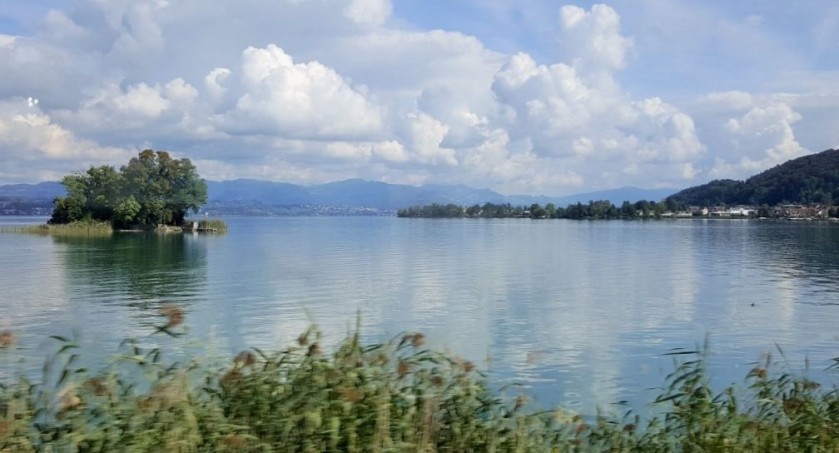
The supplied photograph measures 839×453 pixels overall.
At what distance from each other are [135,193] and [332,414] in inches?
3628

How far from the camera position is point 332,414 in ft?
17.3

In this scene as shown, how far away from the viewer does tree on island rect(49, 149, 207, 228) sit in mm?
90312

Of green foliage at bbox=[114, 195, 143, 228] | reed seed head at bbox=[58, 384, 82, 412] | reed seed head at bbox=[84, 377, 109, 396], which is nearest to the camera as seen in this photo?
reed seed head at bbox=[58, 384, 82, 412]

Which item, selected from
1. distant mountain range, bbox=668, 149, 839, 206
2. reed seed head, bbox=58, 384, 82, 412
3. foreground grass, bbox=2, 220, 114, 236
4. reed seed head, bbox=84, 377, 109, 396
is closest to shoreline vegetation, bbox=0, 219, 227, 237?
foreground grass, bbox=2, 220, 114, 236

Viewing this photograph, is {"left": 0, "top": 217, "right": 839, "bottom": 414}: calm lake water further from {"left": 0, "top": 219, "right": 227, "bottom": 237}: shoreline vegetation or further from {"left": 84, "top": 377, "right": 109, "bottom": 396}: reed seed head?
{"left": 0, "top": 219, "right": 227, "bottom": 237}: shoreline vegetation

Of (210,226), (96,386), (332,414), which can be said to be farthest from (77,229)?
(332,414)

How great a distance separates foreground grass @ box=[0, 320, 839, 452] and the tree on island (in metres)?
89.1

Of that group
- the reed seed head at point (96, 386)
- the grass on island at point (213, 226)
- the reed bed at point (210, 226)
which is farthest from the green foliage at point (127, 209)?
the reed seed head at point (96, 386)

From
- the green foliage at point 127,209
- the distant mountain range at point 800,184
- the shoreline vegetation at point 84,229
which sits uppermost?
the distant mountain range at point 800,184

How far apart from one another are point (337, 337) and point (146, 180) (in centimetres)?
7986

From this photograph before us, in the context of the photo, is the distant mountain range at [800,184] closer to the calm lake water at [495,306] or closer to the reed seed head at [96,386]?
the calm lake water at [495,306]

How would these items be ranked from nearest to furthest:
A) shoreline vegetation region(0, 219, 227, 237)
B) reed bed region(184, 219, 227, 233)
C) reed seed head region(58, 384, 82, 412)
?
reed seed head region(58, 384, 82, 412)
shoreline vegetation region(0, 219, 227, 237)
reed bed region(184, 219, 227, 233)

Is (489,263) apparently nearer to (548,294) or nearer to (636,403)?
(548,294)

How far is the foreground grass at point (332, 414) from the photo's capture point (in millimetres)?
4988
